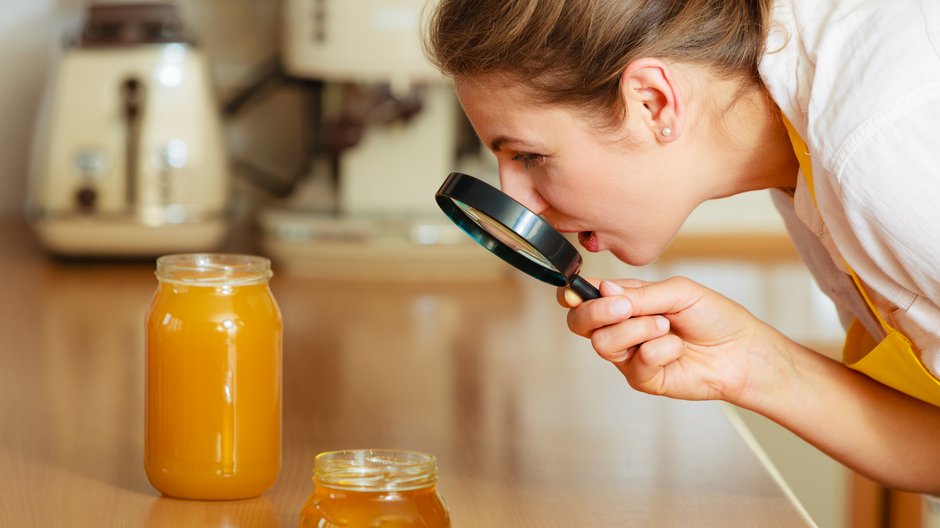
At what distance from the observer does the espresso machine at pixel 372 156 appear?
169 centimetres

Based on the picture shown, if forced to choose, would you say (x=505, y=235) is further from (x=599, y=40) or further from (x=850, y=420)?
(x=850, y=420)

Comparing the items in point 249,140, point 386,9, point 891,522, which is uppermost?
point 386,9

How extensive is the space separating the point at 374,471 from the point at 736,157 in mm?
442

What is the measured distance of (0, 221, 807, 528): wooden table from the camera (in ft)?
2.81

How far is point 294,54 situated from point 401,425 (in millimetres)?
830

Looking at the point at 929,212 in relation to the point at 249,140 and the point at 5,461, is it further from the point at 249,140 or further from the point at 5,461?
the point at 249,140

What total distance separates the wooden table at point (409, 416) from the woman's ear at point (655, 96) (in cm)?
27

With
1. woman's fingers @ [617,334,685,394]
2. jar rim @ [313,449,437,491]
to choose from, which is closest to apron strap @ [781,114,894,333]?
woman's fingers @ [617,334,685,394]

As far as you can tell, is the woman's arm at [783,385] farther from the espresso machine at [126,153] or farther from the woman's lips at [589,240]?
the espresso machine at [126,153]

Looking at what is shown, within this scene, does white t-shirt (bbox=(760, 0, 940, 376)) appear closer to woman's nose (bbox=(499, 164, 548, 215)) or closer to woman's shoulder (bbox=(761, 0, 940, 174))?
woman's shoulder (bbox=(761, 0, 940, 174))

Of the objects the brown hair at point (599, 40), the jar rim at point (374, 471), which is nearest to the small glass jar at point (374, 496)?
the jar rim at point (374, 471)

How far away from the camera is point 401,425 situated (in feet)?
3.52

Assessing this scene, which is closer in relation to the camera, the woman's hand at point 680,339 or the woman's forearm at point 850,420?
the woman's hand at point 680,339

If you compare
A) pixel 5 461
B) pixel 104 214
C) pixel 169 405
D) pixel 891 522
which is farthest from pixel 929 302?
pixel 104 214
